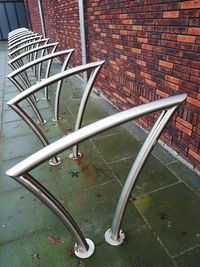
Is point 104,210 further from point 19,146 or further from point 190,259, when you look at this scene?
point 19,146

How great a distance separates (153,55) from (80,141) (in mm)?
2061

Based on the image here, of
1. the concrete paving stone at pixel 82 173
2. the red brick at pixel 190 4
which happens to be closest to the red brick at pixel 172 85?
the red brick at pixel 190 4

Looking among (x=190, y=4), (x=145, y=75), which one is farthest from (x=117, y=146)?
(x=190, y=4)

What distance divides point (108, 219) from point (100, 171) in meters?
0.71

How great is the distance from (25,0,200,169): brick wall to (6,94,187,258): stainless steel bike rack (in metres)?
1.06

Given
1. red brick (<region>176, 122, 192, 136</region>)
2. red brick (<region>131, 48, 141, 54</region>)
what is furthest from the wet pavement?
red brick (<region>131, 48, 141, 54</region>)

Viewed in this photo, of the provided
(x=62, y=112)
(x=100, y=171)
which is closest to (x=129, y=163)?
(x=100, y=171)

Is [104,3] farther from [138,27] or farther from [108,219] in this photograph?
[108,219]

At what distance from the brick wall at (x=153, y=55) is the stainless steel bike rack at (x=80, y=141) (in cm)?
106

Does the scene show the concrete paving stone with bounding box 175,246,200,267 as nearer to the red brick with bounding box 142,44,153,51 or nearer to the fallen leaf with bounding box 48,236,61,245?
the fallen leaf with bounding box 48,236,61,245

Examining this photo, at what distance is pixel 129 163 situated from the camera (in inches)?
112

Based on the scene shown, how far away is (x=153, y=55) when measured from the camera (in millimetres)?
2887

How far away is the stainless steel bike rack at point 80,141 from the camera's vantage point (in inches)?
46.5

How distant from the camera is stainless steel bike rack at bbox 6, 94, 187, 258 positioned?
1.18 m
